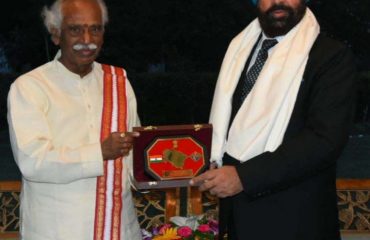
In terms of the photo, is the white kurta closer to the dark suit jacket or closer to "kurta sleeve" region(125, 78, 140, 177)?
"kurta sleeve" region(125, 78, 140, 177)

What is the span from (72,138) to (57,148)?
0.10m

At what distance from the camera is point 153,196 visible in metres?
4.29

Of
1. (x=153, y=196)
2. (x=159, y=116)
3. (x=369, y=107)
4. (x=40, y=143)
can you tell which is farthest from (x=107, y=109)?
(x=369, y=107)

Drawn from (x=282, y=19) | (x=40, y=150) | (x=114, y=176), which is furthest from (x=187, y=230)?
(x=282, y=19)

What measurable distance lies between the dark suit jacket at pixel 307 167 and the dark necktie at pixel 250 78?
23cm

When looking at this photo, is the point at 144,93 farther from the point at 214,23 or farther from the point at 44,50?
the point at 44,50

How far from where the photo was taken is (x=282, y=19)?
2340mm

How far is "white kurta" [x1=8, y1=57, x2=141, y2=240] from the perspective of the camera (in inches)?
93.3

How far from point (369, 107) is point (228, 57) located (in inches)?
517

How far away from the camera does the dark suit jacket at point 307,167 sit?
2.16m

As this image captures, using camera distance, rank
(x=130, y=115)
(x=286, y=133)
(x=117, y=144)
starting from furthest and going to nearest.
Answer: (x=130, y=115), (x=117, y=144), (x=286, y=133)

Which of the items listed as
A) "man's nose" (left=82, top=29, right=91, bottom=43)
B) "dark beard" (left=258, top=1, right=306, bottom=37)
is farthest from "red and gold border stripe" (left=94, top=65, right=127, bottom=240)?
"dark beard" (left=258, top=1, right=306, bottom=37)

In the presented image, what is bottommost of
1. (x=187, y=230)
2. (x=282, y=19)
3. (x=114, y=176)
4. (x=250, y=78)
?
(x=187, y=230)

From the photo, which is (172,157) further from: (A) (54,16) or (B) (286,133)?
(A) (54,16)
